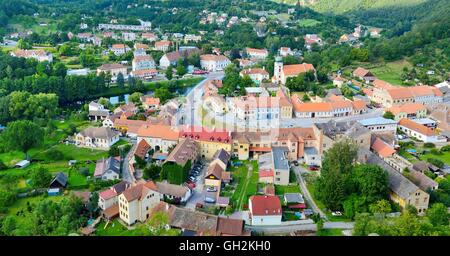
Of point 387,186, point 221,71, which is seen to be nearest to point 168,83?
point 221,71

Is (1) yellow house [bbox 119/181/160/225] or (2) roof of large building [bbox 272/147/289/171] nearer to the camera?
(1) yellow house [bbox 119/181/160/225]

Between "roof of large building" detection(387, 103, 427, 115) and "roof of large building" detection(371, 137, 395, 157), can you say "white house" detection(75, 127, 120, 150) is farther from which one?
"roof of large building" detection(387, 103, 427, 115)

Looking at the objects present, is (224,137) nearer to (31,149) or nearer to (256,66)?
(31,149)

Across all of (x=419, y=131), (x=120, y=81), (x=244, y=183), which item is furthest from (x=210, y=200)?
(x=120, y=81)

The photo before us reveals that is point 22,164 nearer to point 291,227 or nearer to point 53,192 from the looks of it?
point 53,192

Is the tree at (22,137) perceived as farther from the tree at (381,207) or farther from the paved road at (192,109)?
the tree at (381,207)

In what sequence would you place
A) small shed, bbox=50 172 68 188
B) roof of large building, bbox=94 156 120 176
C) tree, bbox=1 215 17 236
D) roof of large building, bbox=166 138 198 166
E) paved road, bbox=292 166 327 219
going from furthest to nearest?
roof of large building, bbox=166 138 198 166 < roof of large building, bbox=94 156 120 176 < small shed, bbox=50 172 68 188 < paved road, bbox=292 166 327 219 < tree, bbox=1 215 17 236

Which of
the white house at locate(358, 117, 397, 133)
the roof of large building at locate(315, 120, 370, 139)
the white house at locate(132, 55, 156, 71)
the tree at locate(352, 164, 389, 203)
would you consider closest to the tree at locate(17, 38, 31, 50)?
the white house at locate(132, 55, 156, 71)
